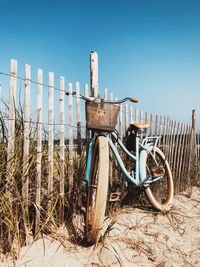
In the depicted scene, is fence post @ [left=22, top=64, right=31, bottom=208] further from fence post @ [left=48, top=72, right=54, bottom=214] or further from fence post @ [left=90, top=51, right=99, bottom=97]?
fence post @ [left=90, top=51, right=99, bottom=97]

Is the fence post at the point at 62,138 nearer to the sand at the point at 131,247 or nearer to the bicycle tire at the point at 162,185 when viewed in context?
the sand at the point at 131,247

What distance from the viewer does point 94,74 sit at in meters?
3.62

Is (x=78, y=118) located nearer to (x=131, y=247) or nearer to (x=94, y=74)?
(x=94, y=74)

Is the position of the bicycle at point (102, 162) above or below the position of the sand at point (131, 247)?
above

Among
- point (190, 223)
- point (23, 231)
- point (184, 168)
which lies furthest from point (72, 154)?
point (184, 168)

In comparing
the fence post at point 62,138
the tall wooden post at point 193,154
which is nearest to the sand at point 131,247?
the fence post at point 62,138

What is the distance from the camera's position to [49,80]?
2.86m

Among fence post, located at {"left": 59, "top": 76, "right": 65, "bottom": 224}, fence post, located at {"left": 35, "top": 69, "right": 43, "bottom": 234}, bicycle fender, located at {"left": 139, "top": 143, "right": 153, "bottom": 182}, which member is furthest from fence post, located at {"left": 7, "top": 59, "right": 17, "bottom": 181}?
bicycle fender, located at {"left": 139, "top": 143, "right": 153, "bottom": 182}

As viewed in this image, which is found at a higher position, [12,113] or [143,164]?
[12,113]

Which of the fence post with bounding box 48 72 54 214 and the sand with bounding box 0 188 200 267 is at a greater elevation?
the fence post with bounding box 48 72 54 214

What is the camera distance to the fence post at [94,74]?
11.8ft

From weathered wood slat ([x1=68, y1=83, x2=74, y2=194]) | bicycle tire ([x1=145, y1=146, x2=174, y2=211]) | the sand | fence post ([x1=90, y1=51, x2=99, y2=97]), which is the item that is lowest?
the sand

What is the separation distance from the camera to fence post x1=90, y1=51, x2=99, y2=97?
11.8ft

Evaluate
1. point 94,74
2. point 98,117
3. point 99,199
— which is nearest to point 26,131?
point 98,117
